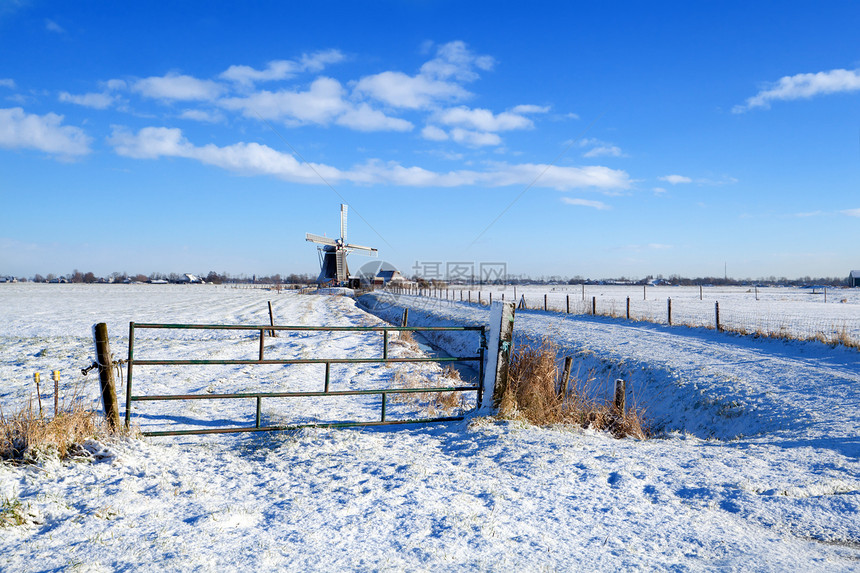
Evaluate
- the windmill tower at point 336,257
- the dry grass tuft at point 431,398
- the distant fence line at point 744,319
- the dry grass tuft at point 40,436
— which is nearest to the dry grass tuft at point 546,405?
the dry grass tuft at point 431,398

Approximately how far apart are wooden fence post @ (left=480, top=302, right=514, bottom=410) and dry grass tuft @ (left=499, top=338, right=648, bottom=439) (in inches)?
4.7

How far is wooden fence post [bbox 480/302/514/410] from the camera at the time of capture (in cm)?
715

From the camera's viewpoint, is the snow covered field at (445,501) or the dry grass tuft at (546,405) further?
the dry grass tuft at (546,405)

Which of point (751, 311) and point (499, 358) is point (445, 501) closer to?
point (499, 358)

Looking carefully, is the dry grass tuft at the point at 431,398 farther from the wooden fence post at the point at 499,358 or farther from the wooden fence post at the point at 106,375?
the wooden fence post at the point at 106,375

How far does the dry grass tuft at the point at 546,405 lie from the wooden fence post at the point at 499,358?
120 millimetres

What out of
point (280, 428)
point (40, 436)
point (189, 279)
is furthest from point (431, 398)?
point (189, 279)

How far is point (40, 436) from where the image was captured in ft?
16.8

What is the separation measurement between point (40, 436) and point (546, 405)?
246 inches

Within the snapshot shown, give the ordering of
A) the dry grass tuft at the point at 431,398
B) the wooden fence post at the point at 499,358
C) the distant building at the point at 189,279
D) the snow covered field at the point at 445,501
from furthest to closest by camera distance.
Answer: the distant building at the point at 189,279 → the dry grass tuft at the point at 431,398 → the wooden fence post at the point at 499,358 → the snow covered field at the point at 445,501

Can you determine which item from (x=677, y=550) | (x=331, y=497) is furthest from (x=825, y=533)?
(x=331, y=497)

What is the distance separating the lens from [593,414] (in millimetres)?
7516

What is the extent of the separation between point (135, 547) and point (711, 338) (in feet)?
62.6

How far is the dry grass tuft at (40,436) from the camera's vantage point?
197 inches
